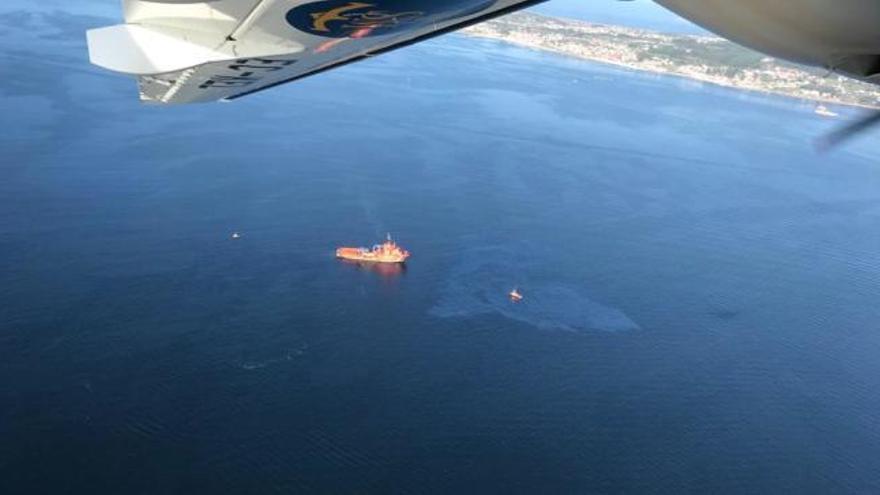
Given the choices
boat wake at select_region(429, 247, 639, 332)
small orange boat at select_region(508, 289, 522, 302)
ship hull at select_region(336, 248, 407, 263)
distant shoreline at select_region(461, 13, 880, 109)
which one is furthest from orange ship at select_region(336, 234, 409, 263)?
distant shoreline at select_region(461, 13, 880, 109)

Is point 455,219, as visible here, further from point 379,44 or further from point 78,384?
point 379,44

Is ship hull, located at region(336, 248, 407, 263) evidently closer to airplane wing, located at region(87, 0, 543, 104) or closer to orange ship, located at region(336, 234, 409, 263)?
orange ship, located at region(336, 234, 409, 263)

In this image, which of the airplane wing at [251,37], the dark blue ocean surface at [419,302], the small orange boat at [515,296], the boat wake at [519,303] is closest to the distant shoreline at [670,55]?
the dark blue ocean surface at [419,302]

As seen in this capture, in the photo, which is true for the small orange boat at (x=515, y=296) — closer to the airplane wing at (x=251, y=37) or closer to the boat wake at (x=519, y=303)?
the boat wake at (x=519, y=303)

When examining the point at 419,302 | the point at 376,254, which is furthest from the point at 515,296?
the point at 376,254

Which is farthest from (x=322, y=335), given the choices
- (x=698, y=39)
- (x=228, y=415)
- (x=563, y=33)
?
(x=698, y=39)
